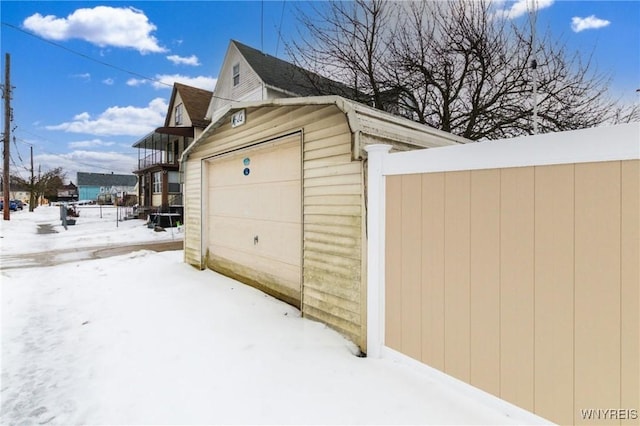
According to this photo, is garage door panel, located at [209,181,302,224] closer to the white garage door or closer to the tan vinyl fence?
the white garage door

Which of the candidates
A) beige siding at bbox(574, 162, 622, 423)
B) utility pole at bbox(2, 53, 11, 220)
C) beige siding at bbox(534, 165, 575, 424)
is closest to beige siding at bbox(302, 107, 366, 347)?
beige siding at bbox(534, 165, 575, 424)

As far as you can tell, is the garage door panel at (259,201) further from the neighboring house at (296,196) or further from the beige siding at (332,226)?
the beige siding at (332,226)

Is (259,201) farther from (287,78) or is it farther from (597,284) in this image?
(287,78)

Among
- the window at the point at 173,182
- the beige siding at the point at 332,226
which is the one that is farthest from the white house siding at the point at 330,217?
the window at the point at 173,182

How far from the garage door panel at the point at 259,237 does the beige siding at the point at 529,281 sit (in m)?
2.09

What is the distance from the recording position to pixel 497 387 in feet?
7.94

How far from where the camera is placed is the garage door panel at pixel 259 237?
191 inches

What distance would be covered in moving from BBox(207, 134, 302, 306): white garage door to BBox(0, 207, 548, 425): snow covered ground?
1.55ft

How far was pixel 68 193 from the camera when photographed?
7381cm

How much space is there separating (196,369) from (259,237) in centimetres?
271

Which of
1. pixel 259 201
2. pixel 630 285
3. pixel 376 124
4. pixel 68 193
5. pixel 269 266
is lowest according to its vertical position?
pixel 269 266

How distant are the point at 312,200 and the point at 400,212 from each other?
140 centimetres

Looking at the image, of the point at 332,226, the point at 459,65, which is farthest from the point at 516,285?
the point at 459,65

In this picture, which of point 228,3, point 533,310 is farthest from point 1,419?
point 228,3
